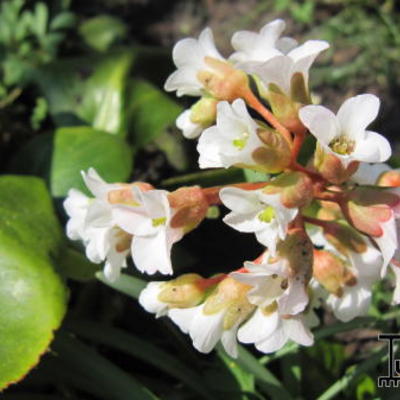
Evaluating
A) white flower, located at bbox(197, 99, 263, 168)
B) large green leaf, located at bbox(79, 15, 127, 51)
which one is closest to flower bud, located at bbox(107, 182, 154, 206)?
white flower, located at bbox(197, 99, 263, 168)

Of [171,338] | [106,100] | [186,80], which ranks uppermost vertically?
[186,80]

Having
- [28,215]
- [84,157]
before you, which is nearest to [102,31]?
[84,157]

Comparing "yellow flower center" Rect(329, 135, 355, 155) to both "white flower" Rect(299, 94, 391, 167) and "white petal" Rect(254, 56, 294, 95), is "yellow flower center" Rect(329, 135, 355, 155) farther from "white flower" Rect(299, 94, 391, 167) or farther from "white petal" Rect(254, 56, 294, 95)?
"white petal" Rect(254, 56, 294, 95)

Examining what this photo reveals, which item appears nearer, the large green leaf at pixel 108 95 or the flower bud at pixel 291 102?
the flower bud at pixel 291 102

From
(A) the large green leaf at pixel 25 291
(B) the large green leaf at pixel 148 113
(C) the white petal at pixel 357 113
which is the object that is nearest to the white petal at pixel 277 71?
(C) the white petal at pixel 357 113

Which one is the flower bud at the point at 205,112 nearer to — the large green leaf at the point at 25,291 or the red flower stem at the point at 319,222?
the red flower stem at the point at 319,222

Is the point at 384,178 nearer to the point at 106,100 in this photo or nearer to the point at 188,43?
the point at 188,43

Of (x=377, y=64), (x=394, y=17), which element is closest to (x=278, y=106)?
(x=377, y=64)
